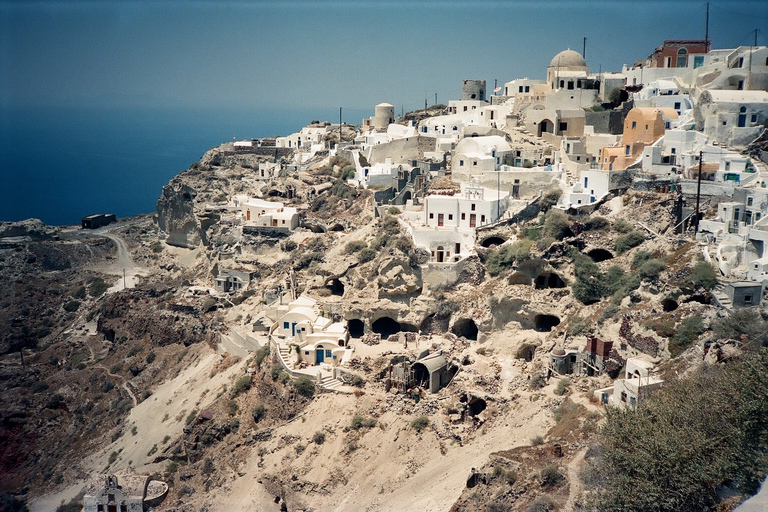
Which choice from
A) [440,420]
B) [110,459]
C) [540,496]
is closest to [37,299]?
[110,459]

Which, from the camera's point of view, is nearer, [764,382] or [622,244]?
[764,382]

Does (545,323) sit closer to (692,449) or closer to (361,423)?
(361,423)

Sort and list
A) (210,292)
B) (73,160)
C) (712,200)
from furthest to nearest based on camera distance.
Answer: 1. (73,160)
2. (210,292)
3. (712,200)

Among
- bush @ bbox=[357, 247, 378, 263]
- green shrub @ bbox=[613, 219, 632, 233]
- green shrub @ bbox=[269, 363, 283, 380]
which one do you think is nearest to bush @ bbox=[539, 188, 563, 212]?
green shrub @ bbox=[613, 219, 632, 233]

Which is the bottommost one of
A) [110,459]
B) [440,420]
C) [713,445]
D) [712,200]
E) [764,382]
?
[110,459]

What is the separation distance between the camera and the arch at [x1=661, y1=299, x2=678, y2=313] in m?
33.2

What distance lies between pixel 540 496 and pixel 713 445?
5.44 meters

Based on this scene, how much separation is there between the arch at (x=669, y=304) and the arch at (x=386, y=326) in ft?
43.9

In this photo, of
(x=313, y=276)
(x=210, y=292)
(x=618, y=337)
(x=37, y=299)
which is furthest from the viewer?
(x=37, y=299)

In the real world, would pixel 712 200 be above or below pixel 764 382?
above

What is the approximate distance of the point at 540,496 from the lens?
1011 inches

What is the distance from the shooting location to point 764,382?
23391 millimetres

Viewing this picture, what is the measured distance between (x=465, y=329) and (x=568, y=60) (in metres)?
23.8

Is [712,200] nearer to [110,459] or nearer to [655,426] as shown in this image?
[655,426]
